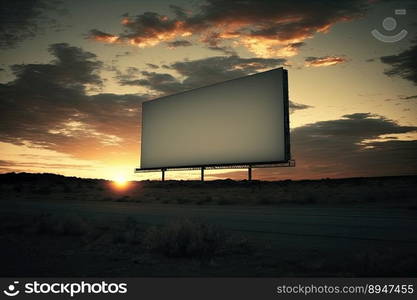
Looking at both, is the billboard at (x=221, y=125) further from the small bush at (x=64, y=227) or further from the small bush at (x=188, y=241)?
the small bush at (x=188, y=241)

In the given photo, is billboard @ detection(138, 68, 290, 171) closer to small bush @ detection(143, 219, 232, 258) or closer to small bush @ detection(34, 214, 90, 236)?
small bush @ detection(34, 214, 90, 236)

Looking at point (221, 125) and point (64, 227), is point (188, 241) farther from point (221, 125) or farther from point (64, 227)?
point (221, 125)

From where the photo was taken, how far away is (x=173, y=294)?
4.54 meters

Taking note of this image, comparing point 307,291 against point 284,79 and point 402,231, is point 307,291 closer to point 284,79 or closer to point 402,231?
point 402,231

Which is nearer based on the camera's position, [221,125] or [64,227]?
[64,227]

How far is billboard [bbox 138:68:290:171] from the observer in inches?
1485

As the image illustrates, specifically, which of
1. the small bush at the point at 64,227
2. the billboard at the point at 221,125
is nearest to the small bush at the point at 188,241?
the small bush at the point at 64,227

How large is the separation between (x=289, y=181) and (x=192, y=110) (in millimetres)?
26131

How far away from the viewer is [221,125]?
143ft

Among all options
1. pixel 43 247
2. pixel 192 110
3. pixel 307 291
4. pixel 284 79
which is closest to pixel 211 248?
pixel 307 291

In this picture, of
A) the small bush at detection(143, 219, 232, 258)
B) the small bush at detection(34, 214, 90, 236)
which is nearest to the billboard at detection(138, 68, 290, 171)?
the small bush at detection(34, 214, 90, 236)

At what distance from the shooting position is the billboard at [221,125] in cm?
3772

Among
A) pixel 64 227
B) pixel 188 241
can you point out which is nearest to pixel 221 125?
pixel 64 227

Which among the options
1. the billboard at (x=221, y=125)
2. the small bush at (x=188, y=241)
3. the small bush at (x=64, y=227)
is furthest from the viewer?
the billboard at (x=221, y=125)
